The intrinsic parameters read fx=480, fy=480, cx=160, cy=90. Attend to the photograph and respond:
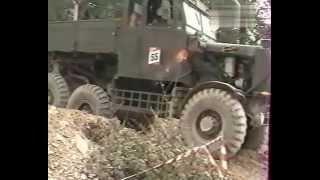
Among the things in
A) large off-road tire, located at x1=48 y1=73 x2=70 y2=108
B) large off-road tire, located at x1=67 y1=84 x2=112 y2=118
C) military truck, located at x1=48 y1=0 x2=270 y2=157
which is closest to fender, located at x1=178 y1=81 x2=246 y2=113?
military truck, located at x1=48 y1=0 x2=270 y2=157

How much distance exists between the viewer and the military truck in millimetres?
1501

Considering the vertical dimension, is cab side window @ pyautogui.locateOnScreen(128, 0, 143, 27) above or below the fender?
above

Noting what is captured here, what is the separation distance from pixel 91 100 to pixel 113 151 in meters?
0.18

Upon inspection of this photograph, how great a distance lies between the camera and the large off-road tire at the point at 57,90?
160 cm

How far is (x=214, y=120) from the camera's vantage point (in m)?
1.52

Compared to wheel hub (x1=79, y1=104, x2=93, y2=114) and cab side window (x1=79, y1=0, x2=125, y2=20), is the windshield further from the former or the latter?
wheel hub (x1=79, y1=104, x2=93, y2=114)

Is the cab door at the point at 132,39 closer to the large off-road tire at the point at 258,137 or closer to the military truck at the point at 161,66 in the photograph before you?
the military truck at the point at 161,66

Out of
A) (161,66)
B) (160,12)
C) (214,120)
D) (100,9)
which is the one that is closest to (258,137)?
(214,120)

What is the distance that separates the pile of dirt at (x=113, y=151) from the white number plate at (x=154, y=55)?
194 mm
